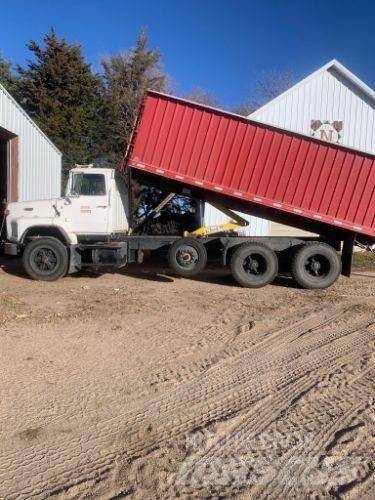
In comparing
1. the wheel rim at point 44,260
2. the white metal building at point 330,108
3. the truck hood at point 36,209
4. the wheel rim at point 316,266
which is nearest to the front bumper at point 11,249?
the wheel rim at point 44,260

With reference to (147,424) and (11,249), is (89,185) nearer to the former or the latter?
(11,249)

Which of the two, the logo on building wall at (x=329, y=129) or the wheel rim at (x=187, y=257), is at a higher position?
the logo on building wall at (x=329, y=129)

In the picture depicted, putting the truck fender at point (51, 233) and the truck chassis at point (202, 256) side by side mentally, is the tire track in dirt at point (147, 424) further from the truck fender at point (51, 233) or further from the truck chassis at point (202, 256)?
the truck fender at point (51, 233)

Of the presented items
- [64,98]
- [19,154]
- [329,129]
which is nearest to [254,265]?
[19,154]

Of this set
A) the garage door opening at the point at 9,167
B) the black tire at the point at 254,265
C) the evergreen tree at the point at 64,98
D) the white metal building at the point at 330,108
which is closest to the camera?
the black tire at the point at 254,265

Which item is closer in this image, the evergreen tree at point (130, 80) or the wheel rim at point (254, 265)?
the wheel rim at point (254, 265)

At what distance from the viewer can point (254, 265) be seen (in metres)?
10.8

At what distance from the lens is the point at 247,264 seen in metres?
10.9

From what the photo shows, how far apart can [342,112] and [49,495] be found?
60.4 ft

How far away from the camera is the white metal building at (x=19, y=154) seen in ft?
45.4

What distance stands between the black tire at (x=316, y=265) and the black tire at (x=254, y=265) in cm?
48

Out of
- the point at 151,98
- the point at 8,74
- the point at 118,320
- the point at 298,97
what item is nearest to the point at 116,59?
the point at 8,74

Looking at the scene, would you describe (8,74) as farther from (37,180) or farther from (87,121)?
(37,180)

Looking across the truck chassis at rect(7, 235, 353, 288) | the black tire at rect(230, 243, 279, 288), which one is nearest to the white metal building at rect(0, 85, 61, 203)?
the truck chassis at rect(7, 235, 353, 288)
